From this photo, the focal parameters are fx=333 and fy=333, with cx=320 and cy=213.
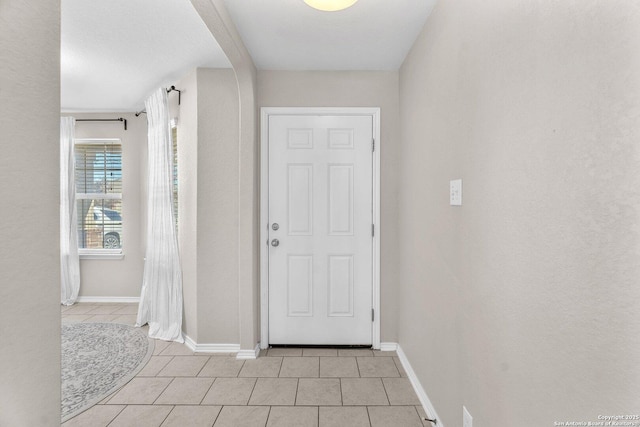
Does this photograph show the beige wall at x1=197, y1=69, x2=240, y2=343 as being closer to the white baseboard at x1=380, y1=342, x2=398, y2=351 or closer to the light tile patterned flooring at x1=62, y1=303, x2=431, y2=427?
the light tile patterned flooring at x1=62, y1=303, x2=431, y2=427

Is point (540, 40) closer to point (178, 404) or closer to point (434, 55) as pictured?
point (434, 55)

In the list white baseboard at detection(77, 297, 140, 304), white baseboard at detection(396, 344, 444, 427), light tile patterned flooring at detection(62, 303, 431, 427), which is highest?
white baseboard at detection(77, 297, 140, 304)

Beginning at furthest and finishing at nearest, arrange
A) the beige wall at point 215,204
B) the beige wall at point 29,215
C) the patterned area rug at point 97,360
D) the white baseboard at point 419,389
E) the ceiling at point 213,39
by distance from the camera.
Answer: the beige wall at point 215,204 → the patterned area rug at point 97,360 → the ceiling at point 213,39 → the white baseboard at point 419,389 → the beige wall at point 29,215

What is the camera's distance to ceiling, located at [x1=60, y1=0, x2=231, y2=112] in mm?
2139

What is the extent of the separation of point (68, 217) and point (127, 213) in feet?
2.16

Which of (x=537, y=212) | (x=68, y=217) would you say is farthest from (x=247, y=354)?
(x=68, y=217)

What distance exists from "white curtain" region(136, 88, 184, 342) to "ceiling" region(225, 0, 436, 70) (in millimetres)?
1166

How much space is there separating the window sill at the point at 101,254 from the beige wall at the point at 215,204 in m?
2.02

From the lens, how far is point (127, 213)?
167 inches

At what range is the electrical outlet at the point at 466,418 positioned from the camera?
1463mm

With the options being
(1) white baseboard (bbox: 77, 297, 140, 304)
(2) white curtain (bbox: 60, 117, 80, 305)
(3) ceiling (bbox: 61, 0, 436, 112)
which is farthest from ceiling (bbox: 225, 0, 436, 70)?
(1) white baseboard (bbox: 77, 297, 140, 304)

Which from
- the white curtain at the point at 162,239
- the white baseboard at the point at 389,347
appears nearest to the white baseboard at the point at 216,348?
the white curtain at the point at 162,239

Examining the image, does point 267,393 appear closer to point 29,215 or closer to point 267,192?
point 267,192

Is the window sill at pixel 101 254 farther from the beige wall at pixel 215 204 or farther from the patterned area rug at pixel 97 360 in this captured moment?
the beige wall at pixel 215 204
